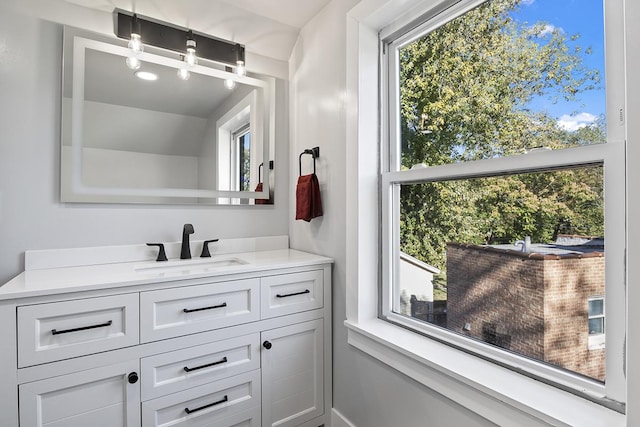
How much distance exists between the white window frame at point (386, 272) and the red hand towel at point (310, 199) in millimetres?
234

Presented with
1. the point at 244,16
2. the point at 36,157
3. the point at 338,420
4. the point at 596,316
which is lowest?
the point at 338,420

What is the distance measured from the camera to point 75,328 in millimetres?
1113

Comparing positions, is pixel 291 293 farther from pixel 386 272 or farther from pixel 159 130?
pixel 159 130

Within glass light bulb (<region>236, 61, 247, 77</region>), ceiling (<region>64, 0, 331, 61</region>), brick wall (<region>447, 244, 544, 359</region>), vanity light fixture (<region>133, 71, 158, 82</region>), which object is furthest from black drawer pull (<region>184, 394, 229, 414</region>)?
ceiling (<region>64, 0, 331, 61</region>)

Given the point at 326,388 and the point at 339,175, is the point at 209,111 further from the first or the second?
the point at 326,388

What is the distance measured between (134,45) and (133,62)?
0.08m

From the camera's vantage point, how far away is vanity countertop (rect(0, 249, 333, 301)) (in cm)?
110

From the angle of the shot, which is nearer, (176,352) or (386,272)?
(176,352)

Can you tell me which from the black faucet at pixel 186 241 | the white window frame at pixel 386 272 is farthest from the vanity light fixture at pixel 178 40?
the black faucet at pixel 186 241

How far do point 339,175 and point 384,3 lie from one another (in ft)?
2.46

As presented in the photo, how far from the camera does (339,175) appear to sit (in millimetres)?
1649

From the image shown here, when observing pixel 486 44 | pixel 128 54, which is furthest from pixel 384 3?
pixel 128 54

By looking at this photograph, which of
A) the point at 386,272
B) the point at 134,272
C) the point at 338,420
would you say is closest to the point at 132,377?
the point at 134,272

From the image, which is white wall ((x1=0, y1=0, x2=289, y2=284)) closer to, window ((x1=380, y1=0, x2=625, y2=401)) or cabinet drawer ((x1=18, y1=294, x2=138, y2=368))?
cabinet drawer ((x1=18, y1=294, x2=138, y2=368))
